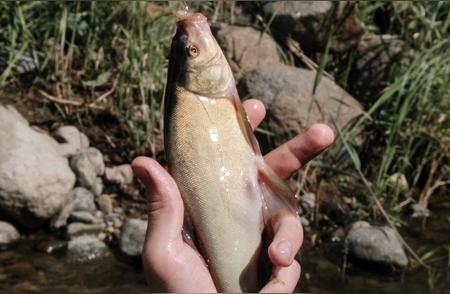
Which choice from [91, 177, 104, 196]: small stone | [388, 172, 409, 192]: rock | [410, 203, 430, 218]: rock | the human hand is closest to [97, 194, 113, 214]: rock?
[91, 177, 104, 196]: small stone

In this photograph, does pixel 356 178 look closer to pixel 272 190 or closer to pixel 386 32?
pixel 386 32

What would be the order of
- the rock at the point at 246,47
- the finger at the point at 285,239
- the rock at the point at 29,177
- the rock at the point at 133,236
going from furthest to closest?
1. the rock at the point at 246,47
2. the rock at the point at 29,177
3. the rock at the point at 133,236
4. the finger at the point at 285,239

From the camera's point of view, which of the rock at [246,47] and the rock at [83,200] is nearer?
the rock at [83,200]

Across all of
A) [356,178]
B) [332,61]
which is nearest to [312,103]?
[356,178]

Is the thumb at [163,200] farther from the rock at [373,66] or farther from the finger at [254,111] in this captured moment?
the rock at [373,66]

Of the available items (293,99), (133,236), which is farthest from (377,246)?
(133,236)

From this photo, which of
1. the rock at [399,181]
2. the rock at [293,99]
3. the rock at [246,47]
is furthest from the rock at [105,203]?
the rock at [399,181]
